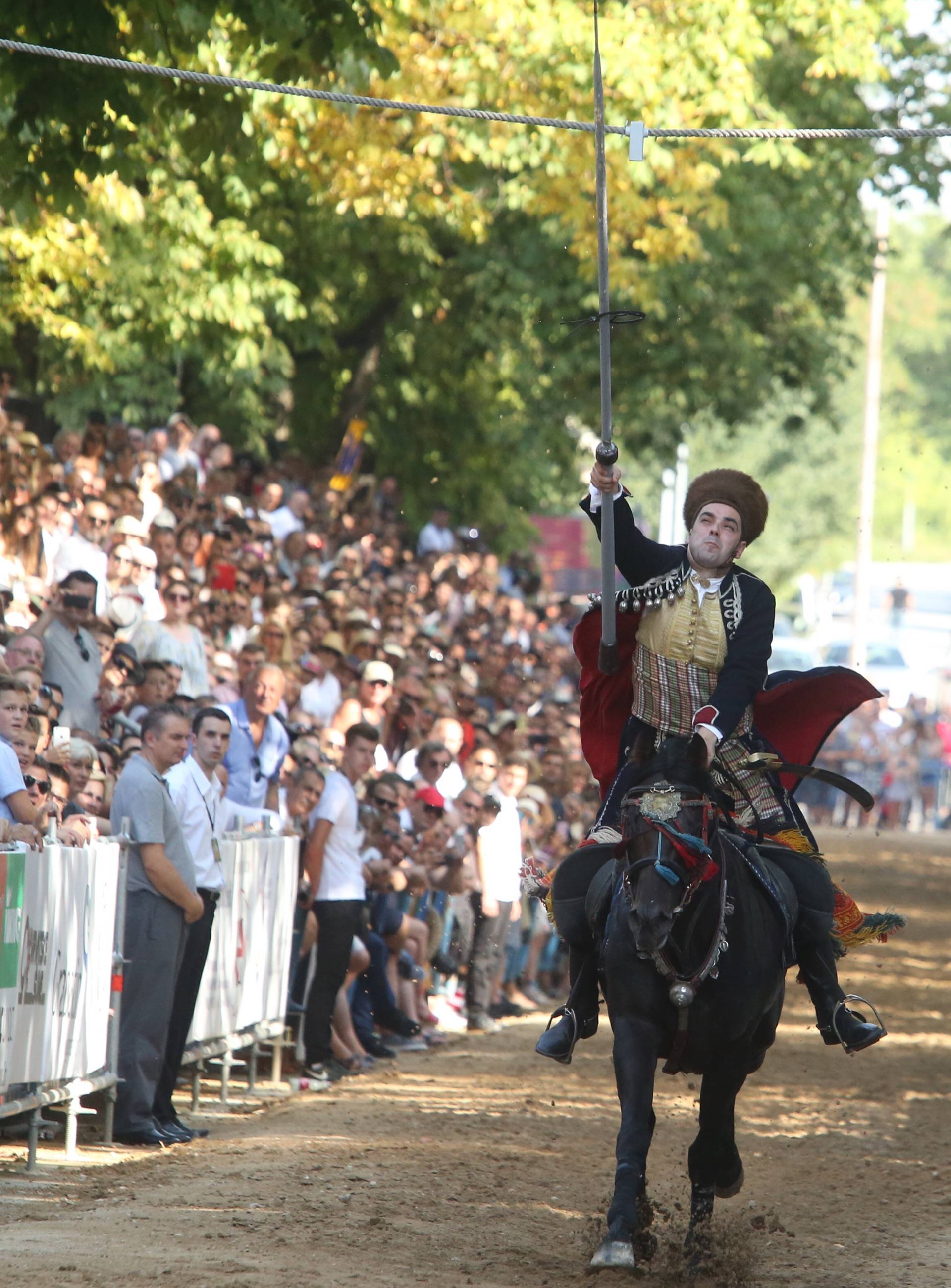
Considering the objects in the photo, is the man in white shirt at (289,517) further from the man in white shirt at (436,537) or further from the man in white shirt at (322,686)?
the man in white shirt at (436,537)

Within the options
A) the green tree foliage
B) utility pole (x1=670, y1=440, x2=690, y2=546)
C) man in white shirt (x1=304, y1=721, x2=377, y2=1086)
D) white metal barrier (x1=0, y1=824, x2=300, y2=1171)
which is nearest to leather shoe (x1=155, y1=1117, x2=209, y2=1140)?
white metal barrier (x1=0, y1=824, x2=300, y2=1171)

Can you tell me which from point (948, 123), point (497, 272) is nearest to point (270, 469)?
point (497, 272)

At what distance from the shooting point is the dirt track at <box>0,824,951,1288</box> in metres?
7.29

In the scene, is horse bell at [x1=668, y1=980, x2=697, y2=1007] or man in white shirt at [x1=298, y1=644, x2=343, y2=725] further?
man in white shirt at [x1=298, y1=644, x2=343, y2=725]

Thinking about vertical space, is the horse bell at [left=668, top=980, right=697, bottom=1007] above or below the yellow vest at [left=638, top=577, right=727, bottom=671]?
below

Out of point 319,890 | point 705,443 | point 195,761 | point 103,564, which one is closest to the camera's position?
point 195,761

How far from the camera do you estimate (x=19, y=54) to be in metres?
10.6

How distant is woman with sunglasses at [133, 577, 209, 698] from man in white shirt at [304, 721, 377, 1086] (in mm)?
1233

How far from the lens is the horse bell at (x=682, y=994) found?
23.7ft

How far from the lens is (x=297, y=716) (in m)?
14.0

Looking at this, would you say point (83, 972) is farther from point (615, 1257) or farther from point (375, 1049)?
point (375, 1049)

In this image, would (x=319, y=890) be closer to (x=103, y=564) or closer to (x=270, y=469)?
(x=103, y=564)

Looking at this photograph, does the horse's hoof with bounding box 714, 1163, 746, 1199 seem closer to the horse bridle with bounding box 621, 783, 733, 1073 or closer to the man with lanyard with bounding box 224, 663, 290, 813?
the horse bridle with bounding box 621, 783, 733, 1073

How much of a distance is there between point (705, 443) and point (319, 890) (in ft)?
134
